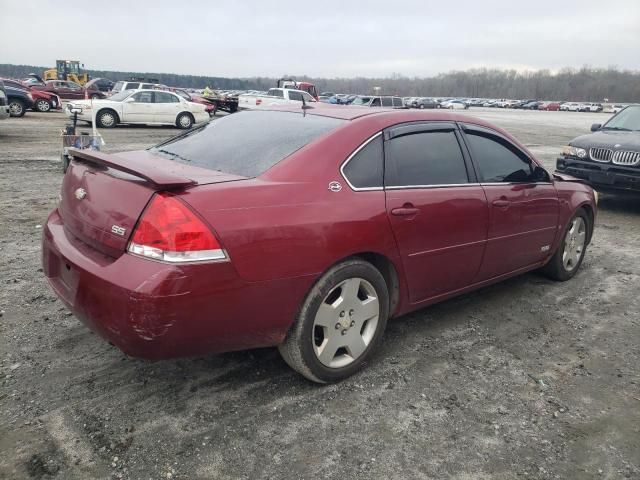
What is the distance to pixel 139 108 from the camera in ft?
63.0

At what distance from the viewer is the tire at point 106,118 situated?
1858 centimetres

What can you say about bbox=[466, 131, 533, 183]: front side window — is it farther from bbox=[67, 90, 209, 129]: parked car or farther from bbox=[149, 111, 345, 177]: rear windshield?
bbox=[67, 90, 209, 129]: parked car

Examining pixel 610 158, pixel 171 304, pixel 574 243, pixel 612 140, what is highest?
pixel 612 140

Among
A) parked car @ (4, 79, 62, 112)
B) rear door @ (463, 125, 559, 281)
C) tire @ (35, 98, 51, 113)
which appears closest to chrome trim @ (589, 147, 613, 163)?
rear door @ (463, 125, 559, 281)

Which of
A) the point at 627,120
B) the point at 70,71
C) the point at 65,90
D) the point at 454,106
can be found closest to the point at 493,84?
the point at 454,106

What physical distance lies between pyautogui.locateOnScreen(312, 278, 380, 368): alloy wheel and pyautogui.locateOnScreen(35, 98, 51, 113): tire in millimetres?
26207

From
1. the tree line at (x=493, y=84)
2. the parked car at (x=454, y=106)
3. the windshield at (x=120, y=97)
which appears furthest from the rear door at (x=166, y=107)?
the tree line at (x=493, y=84)

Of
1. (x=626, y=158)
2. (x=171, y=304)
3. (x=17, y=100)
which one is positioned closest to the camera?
(x=171, y=304)

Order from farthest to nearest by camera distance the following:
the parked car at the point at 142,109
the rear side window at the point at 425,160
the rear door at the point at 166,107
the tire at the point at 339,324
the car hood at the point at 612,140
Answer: the rear door at the point at 166,107
the parked car at the point at 142,109
the car hood at the point at 612,140
the rear side window at the point at 425,160
the tire at the point at 339,324

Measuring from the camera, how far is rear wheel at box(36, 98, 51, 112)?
2478cm

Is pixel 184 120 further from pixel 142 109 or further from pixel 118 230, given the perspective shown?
pixel 118 230

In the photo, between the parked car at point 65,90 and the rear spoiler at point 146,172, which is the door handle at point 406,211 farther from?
the parked car at point 65,90

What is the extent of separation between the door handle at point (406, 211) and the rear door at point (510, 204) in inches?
33.2

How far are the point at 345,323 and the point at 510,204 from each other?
1.79 meters
